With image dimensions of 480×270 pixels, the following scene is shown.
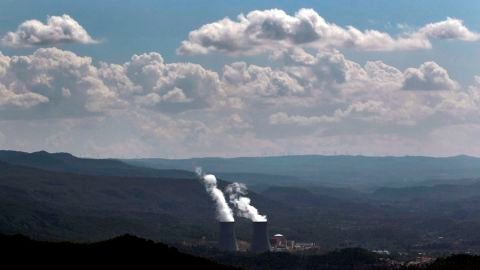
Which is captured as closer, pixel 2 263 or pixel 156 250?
pixel 2 263

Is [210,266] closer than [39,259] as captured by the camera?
No

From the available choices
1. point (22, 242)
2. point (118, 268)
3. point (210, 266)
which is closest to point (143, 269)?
point (118, 268)

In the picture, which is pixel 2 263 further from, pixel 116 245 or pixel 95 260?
pixel 116 245

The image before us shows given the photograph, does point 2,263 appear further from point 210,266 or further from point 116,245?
point 210,266

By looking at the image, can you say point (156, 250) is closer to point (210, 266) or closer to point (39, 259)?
point (210, 266)

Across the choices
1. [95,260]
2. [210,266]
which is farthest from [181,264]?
[95,260]
